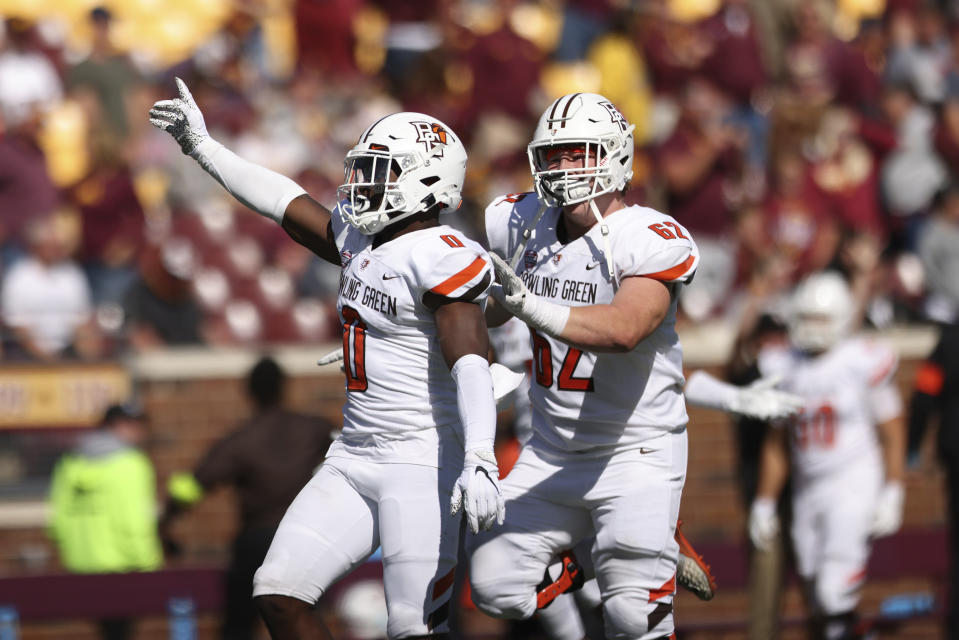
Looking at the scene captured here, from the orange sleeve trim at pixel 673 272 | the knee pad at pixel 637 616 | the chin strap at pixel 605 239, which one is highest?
the chin strap at pixel 605 239

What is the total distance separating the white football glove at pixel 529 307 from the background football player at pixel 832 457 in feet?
12.0

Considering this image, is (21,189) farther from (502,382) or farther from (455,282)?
(455,282)

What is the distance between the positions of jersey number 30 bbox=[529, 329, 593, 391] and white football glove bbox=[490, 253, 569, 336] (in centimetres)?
57

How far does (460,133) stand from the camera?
12.2 m

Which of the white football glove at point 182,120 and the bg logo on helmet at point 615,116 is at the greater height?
the white football glove at point 182,120

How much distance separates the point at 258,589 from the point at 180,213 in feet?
20.2

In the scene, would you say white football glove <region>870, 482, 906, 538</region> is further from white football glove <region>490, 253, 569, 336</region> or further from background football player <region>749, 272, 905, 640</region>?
white football glove <region>490, 253, 569, 336</region>

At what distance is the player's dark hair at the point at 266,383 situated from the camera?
7.81m

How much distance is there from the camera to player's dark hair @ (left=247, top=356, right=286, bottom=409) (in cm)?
781

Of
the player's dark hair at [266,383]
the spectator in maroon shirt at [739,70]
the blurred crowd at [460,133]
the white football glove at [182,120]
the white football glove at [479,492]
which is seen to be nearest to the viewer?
the white football glove at [479,492]

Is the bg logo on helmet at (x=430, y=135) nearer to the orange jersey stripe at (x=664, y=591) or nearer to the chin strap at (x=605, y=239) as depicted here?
the chin strap at (x=605, y=239)

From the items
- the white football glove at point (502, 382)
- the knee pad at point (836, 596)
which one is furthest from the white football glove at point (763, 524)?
the white football glove at point (502, 382)

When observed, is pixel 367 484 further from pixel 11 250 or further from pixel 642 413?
pixel 11 250

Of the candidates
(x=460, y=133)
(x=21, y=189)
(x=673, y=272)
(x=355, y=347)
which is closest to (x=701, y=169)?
(x=460, y=133)
